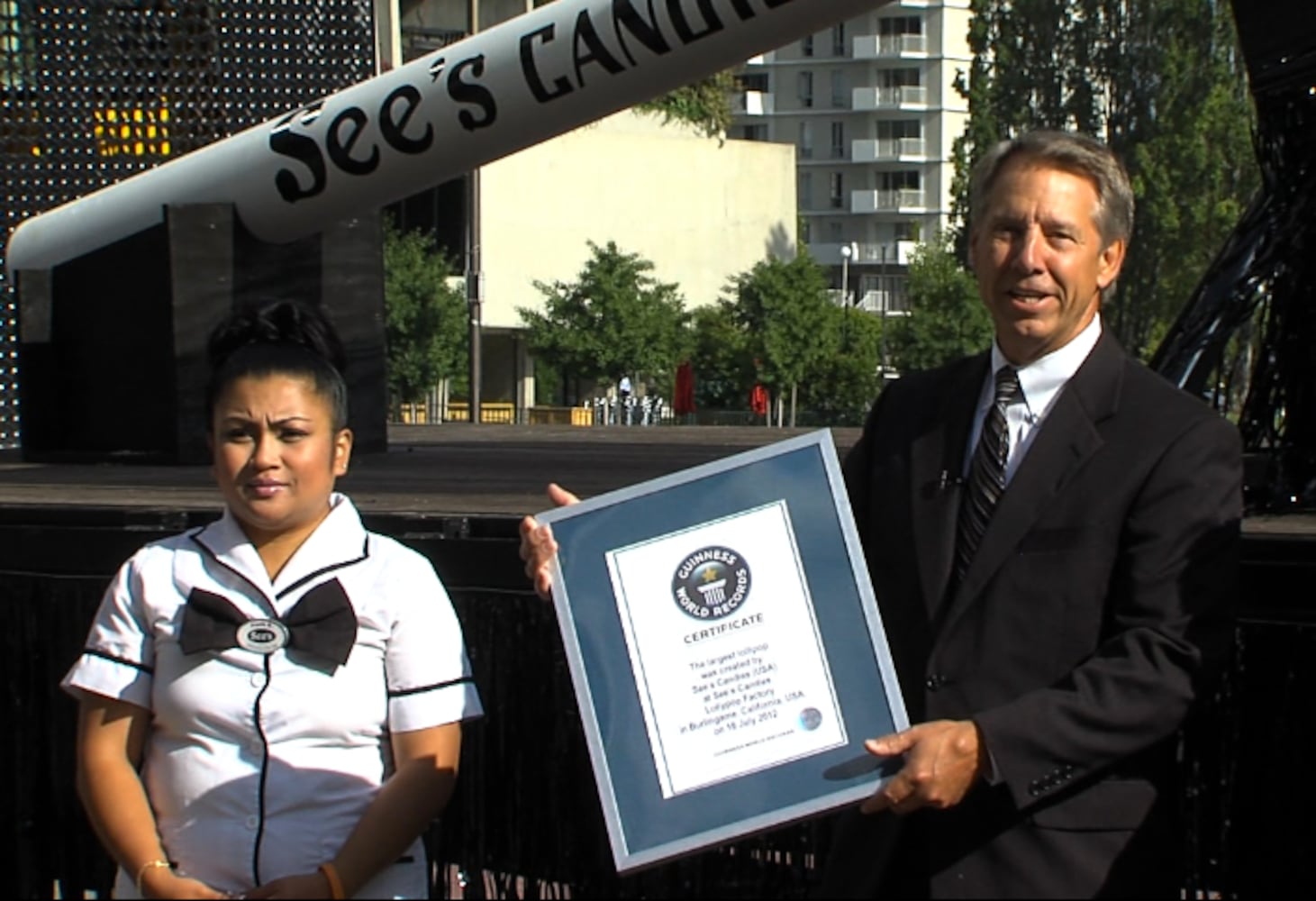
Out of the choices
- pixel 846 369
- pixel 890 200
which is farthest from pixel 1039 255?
pixel 890 200

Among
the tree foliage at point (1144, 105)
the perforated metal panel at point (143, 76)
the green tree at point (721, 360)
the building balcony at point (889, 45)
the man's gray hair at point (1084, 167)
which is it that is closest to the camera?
the man's gray hair at point (1084, 167)

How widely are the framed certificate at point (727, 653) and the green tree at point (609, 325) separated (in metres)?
36.1

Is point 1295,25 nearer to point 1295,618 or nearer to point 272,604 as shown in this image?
point 1295,618

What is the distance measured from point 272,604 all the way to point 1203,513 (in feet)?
4.44

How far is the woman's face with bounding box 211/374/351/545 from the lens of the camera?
2.95 metres

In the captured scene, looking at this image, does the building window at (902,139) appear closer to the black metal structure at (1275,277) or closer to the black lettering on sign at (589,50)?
the black lettering on sign at (589,50)

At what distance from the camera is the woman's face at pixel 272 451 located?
9.69 feet

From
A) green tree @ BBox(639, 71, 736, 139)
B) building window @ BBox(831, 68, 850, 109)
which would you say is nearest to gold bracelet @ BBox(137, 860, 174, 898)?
green tree @ BBox(639, 71, 736, 139)

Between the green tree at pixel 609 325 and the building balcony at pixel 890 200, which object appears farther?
the building balcony at pixel 890 200

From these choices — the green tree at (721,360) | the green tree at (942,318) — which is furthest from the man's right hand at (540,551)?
the green tree at (942,318)

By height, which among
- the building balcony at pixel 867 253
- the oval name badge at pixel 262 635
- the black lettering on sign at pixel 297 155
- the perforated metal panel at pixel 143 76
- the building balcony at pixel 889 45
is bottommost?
the oval name badge at pixel 262 635

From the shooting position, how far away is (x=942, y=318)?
45406 millimetres

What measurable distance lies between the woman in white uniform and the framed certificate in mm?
298

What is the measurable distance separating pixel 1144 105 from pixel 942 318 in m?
7.04
